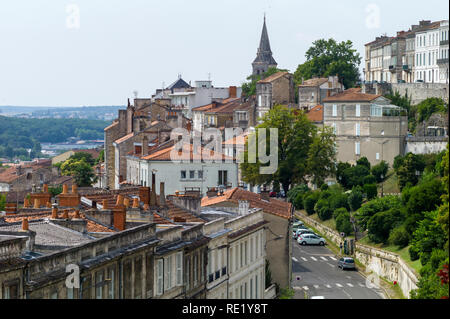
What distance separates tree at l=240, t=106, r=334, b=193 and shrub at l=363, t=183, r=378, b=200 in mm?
12690

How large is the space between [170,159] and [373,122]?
89.6ft

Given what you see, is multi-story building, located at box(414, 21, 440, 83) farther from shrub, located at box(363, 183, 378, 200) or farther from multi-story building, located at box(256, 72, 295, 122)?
shrub, located at box(363, 183, 378, 200)

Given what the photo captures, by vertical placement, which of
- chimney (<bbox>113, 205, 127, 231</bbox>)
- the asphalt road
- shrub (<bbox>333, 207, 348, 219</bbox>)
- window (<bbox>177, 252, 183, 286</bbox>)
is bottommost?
the asphalt road

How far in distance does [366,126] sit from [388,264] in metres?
38.8

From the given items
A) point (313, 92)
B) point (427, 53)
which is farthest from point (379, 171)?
point (427, 53)

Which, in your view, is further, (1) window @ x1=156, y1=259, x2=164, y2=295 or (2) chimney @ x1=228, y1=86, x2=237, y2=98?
(2) chimney @ x1=228, y1=86, x2=237, y2=98

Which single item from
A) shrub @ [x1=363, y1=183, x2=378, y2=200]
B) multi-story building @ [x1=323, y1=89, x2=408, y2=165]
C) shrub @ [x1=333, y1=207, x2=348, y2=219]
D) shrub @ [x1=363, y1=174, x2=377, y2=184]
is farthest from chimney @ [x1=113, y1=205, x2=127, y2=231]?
multi-story building @ [x1=323, y1=89, x2=408, y2=165]

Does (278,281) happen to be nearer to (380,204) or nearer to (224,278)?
(224,278)

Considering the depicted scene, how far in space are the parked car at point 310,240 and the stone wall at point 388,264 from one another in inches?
35.5

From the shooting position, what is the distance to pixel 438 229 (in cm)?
4975

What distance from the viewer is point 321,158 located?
300ft

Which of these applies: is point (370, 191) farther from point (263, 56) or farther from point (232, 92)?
point (263, 56)

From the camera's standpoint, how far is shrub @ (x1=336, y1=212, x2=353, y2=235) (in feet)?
232

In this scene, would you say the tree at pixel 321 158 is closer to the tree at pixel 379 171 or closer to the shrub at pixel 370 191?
the tree at pixel 379 171
